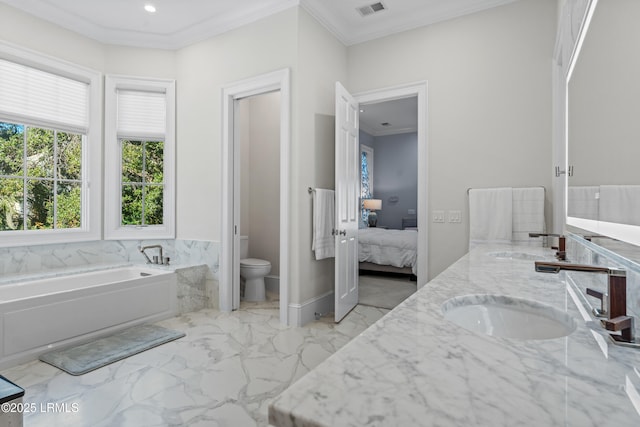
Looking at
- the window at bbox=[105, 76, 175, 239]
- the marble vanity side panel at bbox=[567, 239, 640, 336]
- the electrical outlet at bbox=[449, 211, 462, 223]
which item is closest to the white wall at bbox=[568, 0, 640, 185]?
the marble vanity side panel at bbox=[567, 239, 640, 336]

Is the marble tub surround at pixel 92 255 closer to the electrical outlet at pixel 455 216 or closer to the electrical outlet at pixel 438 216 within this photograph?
the electrical outlet at pixel 438 216

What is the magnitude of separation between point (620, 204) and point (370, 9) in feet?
9.88

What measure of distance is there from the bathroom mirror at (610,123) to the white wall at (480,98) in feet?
4.61

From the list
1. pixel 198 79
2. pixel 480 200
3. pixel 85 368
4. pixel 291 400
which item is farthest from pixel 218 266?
pixel 291 400

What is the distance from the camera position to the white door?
3.20m

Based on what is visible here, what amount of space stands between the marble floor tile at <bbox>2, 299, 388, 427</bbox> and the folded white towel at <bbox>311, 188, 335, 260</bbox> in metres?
0.70

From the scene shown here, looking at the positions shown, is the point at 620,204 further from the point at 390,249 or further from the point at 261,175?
the point at 390,249

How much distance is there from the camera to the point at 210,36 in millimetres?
3645

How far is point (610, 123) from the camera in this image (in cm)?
103

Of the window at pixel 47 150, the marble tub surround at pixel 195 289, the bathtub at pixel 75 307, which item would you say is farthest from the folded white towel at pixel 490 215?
the window at pixel 47 150

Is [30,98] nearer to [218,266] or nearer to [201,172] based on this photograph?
[201,172]

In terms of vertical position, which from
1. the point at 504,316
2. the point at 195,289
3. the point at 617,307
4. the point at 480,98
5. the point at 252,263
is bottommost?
the point at 195,289

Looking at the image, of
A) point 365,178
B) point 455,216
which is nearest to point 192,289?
point 455,216

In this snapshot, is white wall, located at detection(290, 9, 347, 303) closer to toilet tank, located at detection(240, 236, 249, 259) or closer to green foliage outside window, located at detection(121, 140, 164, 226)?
toilet tank, located at detection(240, 236, 249, 259)
